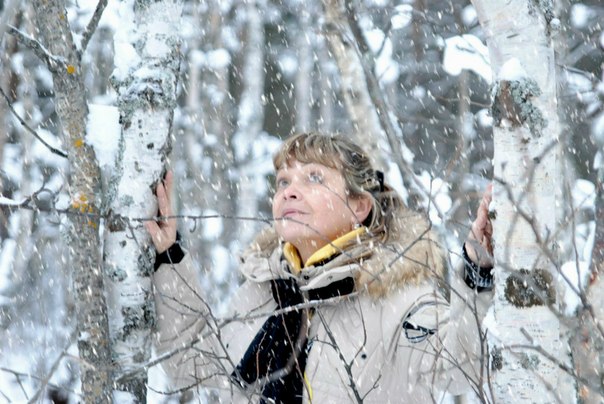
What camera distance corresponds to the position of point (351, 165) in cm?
310

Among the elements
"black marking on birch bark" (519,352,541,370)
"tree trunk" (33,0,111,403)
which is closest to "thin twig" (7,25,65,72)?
"tree trunk" (33,0,111,403)

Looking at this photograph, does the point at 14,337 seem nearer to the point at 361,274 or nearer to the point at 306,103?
the point at 306,103

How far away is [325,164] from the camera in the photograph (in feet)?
10.1

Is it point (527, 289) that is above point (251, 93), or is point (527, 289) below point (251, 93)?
below

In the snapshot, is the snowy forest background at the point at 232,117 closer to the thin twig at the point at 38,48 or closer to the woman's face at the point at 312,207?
the woman's face at the point at 312,207

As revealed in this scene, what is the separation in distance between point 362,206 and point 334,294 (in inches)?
16.5

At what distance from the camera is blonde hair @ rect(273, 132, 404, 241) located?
3.07 meters

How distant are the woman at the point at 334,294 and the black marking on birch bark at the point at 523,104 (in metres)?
0.36

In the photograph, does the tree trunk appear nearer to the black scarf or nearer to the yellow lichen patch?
the yellow lichen patch

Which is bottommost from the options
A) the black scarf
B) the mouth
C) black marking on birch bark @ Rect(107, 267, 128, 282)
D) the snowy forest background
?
the black scarf

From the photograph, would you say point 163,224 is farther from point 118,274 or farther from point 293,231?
point 293,231

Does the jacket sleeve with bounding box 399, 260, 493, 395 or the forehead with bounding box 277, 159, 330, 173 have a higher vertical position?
the forehead with bounding box 277, 159, 330, 173

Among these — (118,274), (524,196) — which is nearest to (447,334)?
(524,196)

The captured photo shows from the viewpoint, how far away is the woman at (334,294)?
2.75 meters
